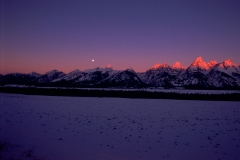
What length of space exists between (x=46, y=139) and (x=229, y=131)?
700 inches

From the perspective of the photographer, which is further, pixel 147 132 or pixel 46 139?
pixel 147 132

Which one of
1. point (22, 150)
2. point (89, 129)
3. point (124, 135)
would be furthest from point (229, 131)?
point (22, 150)

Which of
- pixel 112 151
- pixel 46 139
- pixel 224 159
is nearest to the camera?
pixel 224 159

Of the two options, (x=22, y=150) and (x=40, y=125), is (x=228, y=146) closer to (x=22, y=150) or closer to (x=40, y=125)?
(x=22, y=150)

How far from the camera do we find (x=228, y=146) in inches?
598

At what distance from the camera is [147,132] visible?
62.3 ft

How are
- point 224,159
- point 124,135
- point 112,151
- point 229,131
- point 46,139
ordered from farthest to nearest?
point 229,131
point 124,135
point 46,139
point 112,151
point 224,159

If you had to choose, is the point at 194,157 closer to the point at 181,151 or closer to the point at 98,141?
the point at 181,151

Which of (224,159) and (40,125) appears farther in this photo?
(40,125)

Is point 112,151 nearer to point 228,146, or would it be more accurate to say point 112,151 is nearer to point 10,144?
point 10,144

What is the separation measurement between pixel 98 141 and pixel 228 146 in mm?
10575

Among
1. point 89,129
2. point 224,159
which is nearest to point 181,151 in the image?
point 224,159

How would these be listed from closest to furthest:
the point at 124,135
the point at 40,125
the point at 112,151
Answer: the point at 112,151 → the point at 124,135 → the point at 40,125

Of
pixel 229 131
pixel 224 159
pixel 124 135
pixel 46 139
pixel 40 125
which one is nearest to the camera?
pixel 224 159
